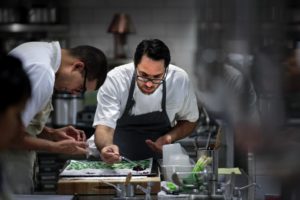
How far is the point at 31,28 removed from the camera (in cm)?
481

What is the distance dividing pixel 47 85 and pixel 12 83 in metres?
0.77

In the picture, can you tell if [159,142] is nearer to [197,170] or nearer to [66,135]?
[66,135]

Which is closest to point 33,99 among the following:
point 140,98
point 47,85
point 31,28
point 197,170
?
point 47,85

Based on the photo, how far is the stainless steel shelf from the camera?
4.73m

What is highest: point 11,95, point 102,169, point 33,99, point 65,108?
point 11,95

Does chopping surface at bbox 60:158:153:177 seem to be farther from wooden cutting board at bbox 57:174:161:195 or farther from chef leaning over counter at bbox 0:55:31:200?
chef leaning over counter at bbox 0:55:31:200

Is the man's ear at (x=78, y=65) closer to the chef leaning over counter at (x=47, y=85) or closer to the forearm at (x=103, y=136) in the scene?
the chef leaning over counter at (x=47, y=85)

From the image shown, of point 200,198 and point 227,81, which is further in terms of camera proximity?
point 227,81

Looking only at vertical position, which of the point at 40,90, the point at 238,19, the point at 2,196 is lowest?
the point at 2,196

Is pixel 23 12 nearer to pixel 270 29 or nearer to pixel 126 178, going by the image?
pixel 126 178

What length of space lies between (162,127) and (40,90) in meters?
0.95

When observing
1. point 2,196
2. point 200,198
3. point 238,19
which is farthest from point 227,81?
point 2,196

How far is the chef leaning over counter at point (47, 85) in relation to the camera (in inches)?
82.7

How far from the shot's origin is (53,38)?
16.7 feet
